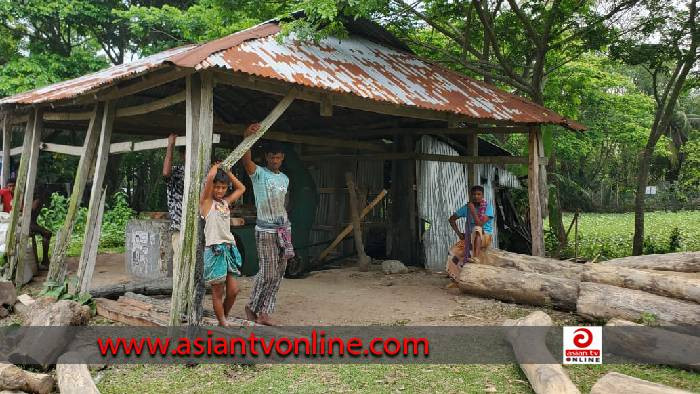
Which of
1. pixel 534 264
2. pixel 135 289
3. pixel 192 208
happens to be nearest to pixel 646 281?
pixel 534 264

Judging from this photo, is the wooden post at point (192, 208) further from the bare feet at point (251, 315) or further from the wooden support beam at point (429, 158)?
the wooden support beam at point (429, 158)

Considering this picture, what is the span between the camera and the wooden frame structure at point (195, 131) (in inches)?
216

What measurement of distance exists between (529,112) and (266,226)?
196 inches

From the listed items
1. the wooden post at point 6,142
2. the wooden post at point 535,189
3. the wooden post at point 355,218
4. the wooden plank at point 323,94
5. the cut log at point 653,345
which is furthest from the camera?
the wooden post at point 355,218

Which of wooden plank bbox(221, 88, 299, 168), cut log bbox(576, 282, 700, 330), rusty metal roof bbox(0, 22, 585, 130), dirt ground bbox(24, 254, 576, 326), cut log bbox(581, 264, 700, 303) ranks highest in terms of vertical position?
rusty metal roof bbox(0, 22, 585, 130)

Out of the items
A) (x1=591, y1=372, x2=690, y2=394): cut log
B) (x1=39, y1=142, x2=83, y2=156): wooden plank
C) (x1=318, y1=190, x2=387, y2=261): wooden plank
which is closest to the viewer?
(x1=591, y1=372, x2=690, y2=394): cut log

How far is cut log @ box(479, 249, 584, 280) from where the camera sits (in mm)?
7531

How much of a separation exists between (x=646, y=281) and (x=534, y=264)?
1.73 meters

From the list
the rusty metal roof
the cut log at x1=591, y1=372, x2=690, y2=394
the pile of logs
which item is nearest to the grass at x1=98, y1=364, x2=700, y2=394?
the cut log at x1=591, y1=372, x2=690, y2=394

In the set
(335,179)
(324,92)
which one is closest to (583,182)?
(335,179)

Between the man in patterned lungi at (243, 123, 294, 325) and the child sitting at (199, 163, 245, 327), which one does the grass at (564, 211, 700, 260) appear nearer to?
the man in patterned lungi at (243, 123, 294, 325)

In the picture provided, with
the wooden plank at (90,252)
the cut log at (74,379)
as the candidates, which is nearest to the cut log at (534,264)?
the wooden plank at (90,252)

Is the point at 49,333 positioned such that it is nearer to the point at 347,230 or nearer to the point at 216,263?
the point at 216,263

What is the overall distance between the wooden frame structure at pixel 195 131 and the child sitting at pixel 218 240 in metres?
0.12
